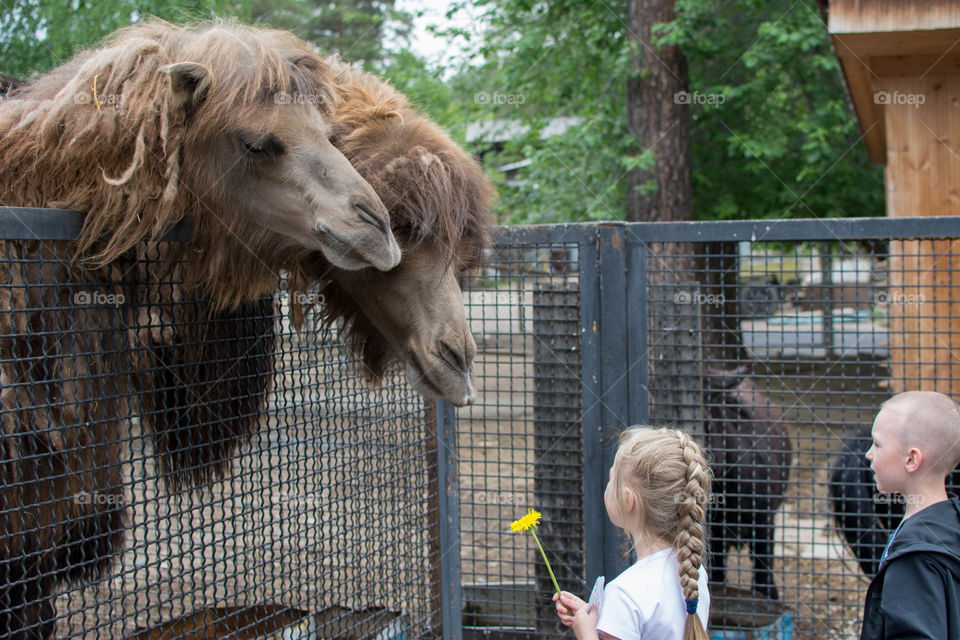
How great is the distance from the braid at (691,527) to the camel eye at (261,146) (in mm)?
1558

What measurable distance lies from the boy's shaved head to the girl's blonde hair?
0.72 m

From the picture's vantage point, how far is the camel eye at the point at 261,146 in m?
2.36

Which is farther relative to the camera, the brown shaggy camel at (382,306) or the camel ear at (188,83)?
the brown shaggy camel at (382,306)

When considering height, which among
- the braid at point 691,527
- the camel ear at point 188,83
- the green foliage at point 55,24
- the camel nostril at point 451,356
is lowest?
the braid at point 691,527

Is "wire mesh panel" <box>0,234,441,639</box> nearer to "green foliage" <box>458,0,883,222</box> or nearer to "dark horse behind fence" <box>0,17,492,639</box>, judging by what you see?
"dark horse behind fence" <box>0,17,492,639</box>

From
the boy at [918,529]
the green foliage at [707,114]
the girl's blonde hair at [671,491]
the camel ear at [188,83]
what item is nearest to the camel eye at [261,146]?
the camel ear at [188,83]

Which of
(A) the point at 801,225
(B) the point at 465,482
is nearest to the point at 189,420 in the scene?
(A) the point at 801,225

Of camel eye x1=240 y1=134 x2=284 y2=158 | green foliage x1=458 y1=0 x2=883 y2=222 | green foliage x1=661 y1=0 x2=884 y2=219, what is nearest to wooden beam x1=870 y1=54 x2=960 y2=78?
green foliage x1=661 y1=0 x2=884 y2=219

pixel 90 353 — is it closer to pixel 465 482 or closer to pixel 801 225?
pixel 801 225

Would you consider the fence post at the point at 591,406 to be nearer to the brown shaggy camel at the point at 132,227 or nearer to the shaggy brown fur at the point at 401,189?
the shaggy brown fur at the point at 401,189

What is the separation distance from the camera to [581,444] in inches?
154

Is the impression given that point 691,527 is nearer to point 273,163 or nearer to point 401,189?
point 401,189

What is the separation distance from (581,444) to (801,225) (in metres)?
1.51

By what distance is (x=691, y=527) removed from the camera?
2.16 meters
